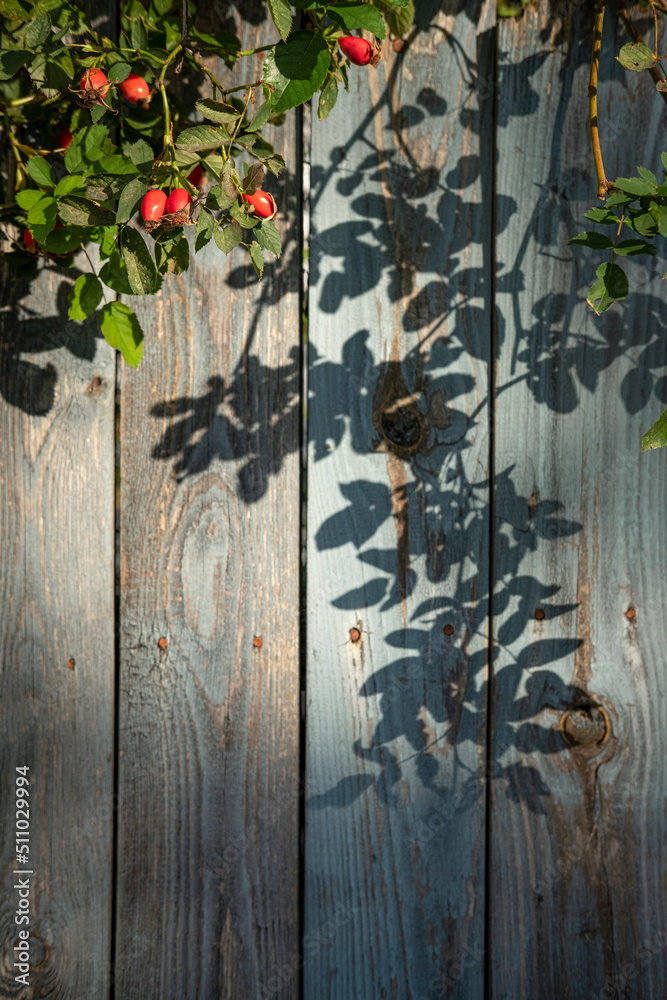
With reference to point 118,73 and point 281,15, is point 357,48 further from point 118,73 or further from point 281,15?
point 118,73

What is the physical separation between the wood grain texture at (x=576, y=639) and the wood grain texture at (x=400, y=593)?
4cm

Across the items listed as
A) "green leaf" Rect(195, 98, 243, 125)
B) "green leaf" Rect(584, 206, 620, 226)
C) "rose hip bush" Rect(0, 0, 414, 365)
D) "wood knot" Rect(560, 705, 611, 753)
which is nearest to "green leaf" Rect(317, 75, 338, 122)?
"rose hip bush" Rect(0, 0, 414, 365)

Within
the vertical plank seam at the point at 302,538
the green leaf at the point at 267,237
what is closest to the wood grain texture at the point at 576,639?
the vertical plank seam at the point at 302,538

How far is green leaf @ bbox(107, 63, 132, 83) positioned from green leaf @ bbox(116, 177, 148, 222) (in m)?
0.14

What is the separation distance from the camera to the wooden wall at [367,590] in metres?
0.87

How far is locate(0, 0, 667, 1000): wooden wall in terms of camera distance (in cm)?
87

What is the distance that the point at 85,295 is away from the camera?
759mm

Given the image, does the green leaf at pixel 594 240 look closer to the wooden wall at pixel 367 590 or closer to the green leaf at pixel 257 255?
the wooden wall at pixel 367 590

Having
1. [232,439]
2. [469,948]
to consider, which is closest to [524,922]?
[469,948]

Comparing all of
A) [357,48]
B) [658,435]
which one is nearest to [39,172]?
[357,48]

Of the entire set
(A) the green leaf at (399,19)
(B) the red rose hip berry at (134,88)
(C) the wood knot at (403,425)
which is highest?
(A) the green leaf at (399,19)

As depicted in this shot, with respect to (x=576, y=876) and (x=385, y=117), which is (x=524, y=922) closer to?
(x=576, y=876)

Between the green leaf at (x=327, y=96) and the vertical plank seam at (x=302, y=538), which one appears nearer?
the green leaf at (x=327, y=96)

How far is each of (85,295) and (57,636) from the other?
1.50ft
